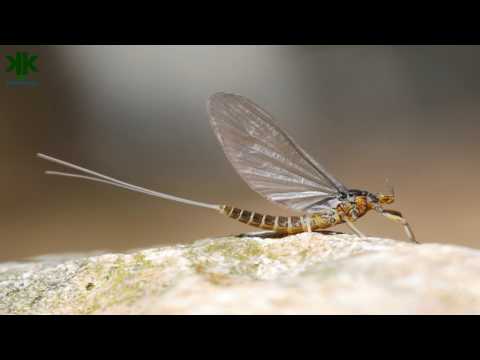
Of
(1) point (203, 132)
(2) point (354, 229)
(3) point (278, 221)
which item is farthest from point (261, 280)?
(1) point (203, 132)

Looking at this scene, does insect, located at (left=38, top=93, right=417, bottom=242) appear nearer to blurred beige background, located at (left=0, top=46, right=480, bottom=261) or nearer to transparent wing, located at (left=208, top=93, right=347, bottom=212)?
transparent wing, located at (left=208, top=93, right=347, bottom=212)

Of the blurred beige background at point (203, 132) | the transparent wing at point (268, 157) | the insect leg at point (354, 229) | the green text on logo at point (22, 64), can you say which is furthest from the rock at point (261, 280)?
the green text on logo at point (22, 64)

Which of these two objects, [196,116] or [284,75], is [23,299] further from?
[284,75]

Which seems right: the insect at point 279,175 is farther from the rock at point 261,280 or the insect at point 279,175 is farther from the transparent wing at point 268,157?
the rock at point 261,280

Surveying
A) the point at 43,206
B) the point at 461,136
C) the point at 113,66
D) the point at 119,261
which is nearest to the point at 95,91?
the point at 113,66

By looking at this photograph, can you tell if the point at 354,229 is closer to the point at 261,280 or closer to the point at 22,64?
the point at 261,280

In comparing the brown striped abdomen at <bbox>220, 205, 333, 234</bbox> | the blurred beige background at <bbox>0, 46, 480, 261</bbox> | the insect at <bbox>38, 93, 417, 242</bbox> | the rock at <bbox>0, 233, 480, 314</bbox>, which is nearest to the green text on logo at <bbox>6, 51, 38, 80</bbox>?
the blurred beige background at <bbox>0, 46, 480, 261</bbox>
